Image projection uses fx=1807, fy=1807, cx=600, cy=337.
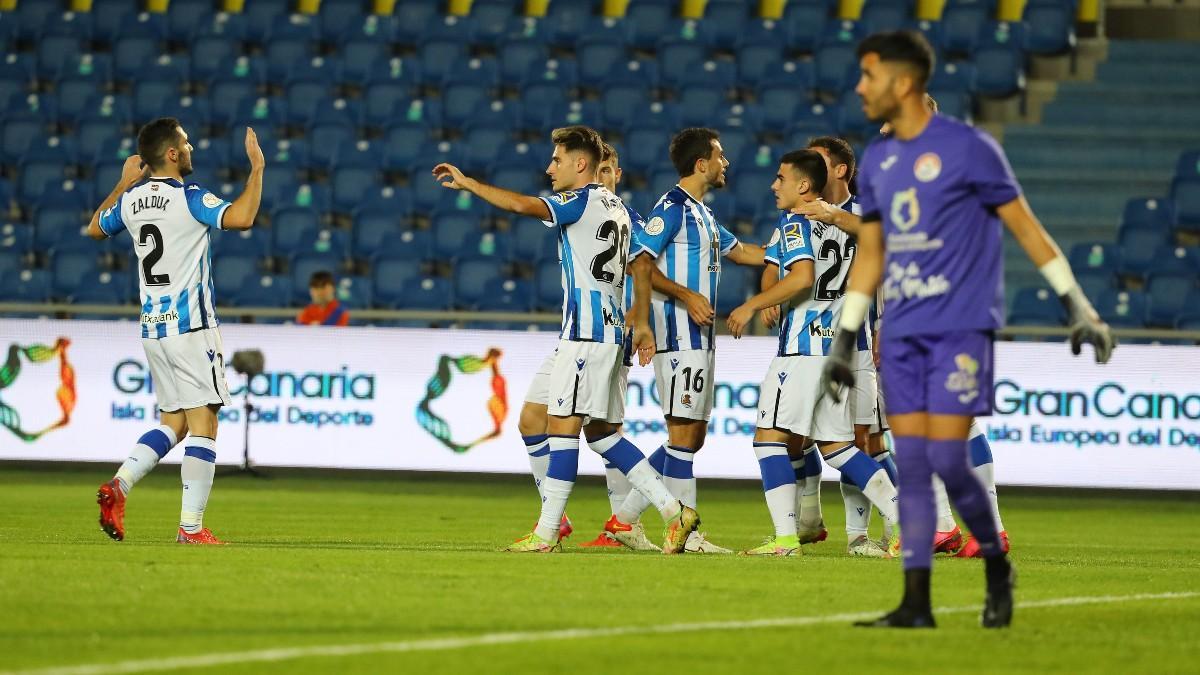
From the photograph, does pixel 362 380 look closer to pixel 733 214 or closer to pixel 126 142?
pixel 733 214

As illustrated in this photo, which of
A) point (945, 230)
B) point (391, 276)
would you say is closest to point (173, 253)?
point (945, 230)

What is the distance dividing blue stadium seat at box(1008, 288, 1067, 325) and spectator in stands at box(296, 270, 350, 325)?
6664mm

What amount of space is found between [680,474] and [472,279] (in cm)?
918

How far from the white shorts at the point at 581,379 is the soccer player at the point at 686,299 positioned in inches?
19.7

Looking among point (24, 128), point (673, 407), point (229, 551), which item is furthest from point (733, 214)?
point (229, 551)

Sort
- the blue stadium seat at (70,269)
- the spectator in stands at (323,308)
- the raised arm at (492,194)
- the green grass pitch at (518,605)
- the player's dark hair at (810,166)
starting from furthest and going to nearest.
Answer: the blue stadium seat at (70,269) → the spectator in stands at (323,308) → the player's dark hair at (810,166) → the raised arm at (492,194) → the green grass pitch at (518,605)

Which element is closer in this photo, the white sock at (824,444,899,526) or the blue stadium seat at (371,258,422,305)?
Answer: the white sock at (824,444,899,526)

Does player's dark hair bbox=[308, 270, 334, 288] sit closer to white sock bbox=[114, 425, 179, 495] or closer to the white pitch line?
white sock bbox=[114, 425, 179, 495]

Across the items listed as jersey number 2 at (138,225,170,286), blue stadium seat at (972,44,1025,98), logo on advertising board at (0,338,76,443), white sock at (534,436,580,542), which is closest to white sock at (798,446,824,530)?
white sock at (534,436,580,542)

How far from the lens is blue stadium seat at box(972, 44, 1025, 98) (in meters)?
21.9

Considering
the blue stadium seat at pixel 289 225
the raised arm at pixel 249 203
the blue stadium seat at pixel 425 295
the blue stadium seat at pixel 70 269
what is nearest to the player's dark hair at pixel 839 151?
the raised arm at pixel 249 203

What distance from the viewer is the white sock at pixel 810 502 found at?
10.4m

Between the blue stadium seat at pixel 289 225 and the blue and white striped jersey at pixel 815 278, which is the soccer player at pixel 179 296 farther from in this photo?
the blue stadium seat at pixel 289 225

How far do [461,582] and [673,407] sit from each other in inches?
105
